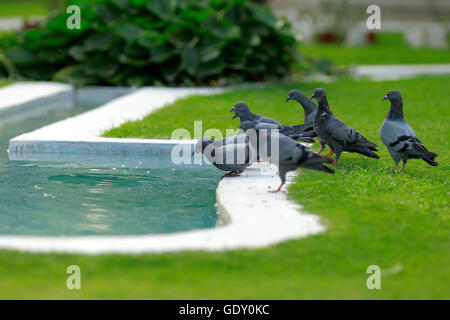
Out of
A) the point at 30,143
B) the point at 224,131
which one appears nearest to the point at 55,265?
the point at 30,143

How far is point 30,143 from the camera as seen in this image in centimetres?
716

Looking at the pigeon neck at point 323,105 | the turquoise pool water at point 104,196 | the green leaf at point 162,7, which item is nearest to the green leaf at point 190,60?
the green leaf at point 162,7

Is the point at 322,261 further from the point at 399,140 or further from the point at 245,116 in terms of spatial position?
the point at 245,116

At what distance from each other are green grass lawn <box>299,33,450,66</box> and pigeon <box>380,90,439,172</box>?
11197mm

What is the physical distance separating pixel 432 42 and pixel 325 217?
66.0 ft

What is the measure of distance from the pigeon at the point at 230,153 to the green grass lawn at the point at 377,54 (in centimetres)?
1160

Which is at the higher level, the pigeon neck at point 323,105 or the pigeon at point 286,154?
the pigeon neck at point 323,105

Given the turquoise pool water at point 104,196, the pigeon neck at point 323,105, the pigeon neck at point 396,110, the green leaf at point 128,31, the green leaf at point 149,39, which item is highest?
the green leaf at point 128,31

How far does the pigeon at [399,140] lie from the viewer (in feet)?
19.6

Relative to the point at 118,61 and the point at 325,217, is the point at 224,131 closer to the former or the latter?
the point at 325,217

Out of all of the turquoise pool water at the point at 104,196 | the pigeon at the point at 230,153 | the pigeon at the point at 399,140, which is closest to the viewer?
the turquoise pool water at the point at 104,196
